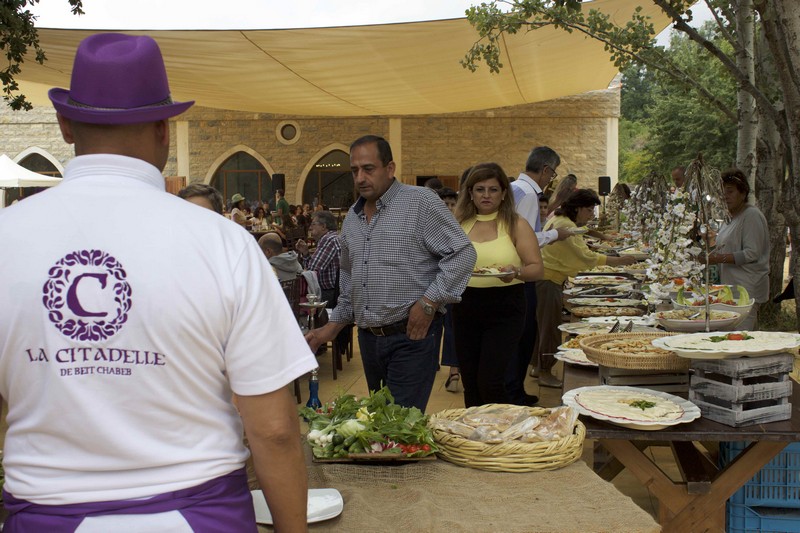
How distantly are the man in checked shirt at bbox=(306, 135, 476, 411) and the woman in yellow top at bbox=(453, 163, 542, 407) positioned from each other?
2.67 feet

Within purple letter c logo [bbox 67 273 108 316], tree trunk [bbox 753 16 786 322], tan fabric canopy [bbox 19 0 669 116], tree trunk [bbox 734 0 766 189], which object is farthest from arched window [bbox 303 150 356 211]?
purple letter c logo [bbox 67 273 108 316]

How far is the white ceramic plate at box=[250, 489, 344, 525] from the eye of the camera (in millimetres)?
1925

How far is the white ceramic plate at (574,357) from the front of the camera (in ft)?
11.2

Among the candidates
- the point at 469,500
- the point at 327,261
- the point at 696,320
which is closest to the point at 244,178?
the point at 327,261

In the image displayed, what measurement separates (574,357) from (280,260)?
3748 millimetres

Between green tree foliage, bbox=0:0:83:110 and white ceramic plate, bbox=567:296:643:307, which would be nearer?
green tree foliage, bbox=0:0:83:110

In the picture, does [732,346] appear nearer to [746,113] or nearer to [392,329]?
[392,329]

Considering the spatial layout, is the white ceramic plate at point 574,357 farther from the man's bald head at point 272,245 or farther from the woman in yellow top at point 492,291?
the man's bald head at point 272,245

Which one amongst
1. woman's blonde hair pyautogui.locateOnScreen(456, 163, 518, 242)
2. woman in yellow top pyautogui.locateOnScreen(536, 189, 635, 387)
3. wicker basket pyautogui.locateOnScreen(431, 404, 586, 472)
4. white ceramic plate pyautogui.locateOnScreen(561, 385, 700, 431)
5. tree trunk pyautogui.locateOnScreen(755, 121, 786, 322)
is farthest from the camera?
tree trunk pyautogui.locateOnScreen(755, 121, 786, 322)

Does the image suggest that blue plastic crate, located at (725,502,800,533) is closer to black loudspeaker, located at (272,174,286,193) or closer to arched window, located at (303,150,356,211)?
black loudspeaker, located at (272,174,286,193)

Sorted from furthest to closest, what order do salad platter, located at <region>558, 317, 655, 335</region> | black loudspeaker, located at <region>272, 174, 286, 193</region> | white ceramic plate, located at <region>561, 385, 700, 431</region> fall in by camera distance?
black loudspeaker, located at <region>272, 174, 286, 193</region>
salad platter, located at <region>558, 317, 655, 335</region>
white ceramic plate, located at <region>561, 385, 700, 431</region>

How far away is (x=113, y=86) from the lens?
139 cm

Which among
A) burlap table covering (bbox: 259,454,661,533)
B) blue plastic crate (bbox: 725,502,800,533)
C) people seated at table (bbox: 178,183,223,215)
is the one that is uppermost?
people seated at table (bbox: 178,183,223,215)

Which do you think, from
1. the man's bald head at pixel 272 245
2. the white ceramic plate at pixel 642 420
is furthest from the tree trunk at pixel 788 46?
the man's bald head at pixel 272 245
